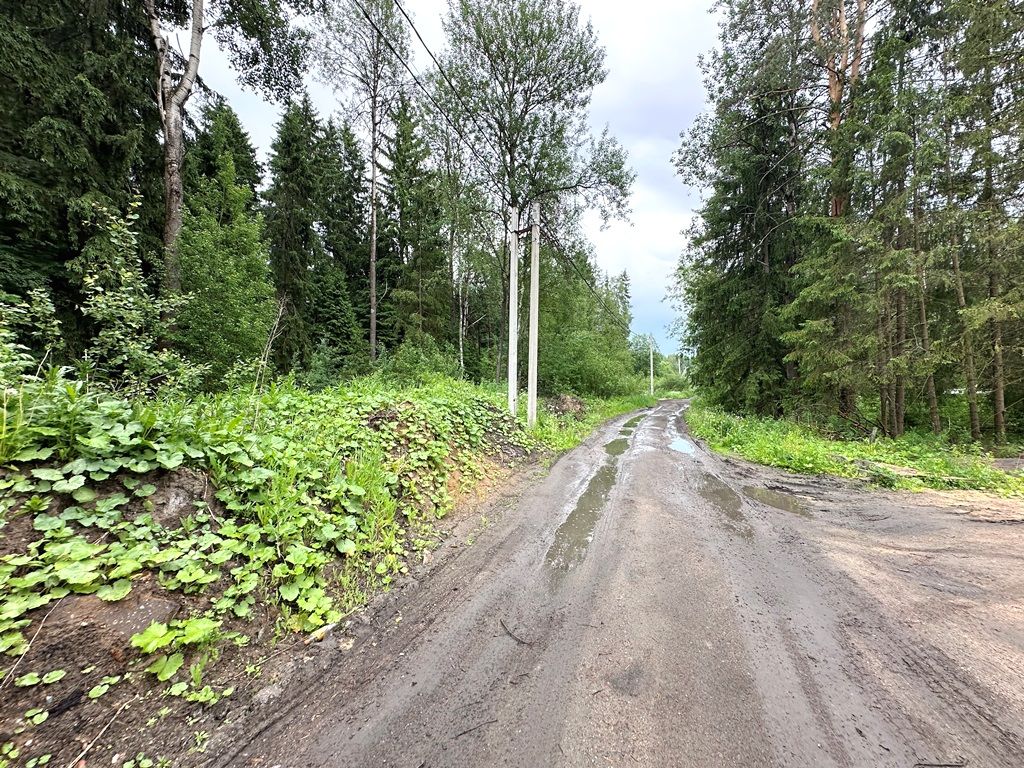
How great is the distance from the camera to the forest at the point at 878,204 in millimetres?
7664

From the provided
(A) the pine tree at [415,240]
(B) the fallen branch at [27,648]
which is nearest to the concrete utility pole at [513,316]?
(B) the fallen branch at [27,648]

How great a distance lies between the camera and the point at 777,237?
11922 millimetres

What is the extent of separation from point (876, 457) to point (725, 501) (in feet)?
15.5

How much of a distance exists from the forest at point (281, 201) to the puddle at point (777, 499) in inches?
270

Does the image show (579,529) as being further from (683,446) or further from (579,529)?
(683,446)

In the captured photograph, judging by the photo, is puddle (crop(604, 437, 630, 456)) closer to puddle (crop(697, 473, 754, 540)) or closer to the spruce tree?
puddle (crop(697, 473, 754, 540))

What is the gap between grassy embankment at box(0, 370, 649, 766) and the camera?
158cm

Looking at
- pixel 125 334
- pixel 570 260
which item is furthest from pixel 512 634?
pixel 570 260

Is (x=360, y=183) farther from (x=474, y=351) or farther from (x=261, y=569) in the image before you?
(x=261, y=569)

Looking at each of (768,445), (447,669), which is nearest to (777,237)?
(768,445)

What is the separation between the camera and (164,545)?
7.11ft

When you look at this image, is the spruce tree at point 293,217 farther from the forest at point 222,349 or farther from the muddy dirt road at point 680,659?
the muddy dirt road at point 680,659

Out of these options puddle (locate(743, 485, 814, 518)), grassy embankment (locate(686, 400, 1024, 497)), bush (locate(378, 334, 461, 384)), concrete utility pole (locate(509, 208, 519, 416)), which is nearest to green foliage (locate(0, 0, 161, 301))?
bush (locate(378, 334, 461, 384))

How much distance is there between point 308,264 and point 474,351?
984cm
